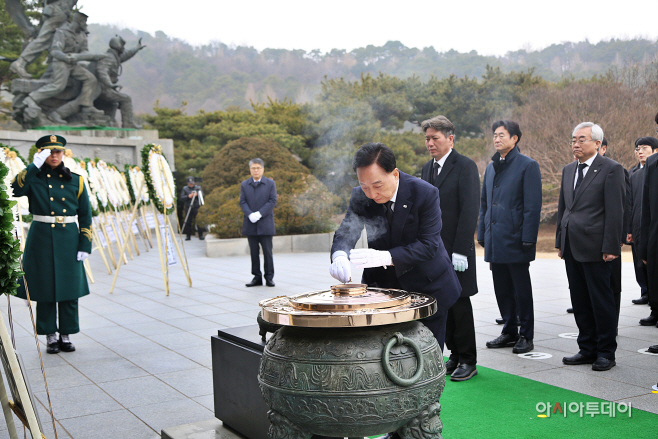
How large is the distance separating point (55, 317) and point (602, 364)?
14.9 feet

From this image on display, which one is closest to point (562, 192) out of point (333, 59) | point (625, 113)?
point (625, 113)

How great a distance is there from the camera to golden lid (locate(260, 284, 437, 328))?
1942 mm

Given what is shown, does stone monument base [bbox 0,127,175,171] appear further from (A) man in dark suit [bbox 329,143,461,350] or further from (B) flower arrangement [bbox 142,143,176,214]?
(A) man in dark suit [bbox 329,143,461,350]

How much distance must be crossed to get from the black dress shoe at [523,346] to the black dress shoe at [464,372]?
76cm

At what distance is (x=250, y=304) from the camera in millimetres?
7016

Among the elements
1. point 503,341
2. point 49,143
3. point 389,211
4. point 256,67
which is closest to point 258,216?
point 49,143

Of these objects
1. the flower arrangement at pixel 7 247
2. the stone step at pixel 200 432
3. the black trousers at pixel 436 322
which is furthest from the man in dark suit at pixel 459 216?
the flower arrangement at pixel 7 247

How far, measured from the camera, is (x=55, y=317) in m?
4.93

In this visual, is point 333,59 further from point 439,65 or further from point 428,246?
point 428,246

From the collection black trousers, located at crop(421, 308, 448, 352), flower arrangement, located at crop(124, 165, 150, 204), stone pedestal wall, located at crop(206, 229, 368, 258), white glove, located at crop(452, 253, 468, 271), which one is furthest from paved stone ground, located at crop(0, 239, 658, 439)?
flower arrangement, located at crop(124, 165, 150, 204)

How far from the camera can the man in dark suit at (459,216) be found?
12.4 ft

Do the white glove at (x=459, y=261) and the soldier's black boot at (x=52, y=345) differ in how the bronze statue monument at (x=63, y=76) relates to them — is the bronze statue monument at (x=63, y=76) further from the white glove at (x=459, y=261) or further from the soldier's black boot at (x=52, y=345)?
the white glove at (x=459, y=261)

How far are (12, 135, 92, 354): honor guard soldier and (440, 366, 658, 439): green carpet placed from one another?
3.38 m

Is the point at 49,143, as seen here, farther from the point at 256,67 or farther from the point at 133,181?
the point at 256,67
